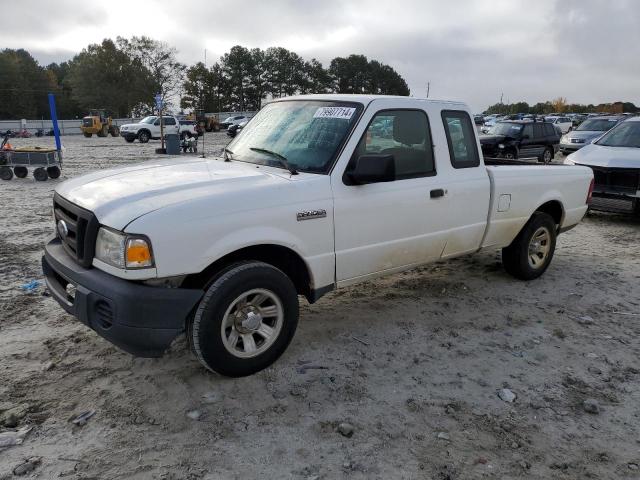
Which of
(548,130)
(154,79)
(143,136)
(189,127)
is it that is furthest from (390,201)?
(154,79)

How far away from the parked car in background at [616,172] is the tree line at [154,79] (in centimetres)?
6487

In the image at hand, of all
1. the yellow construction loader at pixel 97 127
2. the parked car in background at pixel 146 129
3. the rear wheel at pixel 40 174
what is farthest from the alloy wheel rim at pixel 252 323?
the yellow construction loader at pixel 97 127

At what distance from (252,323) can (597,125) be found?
20865 mm

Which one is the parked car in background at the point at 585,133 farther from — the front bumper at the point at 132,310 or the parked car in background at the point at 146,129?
the parked car in background at the point at 146,129

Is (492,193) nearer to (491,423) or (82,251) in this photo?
(491,423)

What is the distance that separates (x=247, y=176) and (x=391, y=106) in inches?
54.4

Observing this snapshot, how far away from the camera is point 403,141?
13.9 ft

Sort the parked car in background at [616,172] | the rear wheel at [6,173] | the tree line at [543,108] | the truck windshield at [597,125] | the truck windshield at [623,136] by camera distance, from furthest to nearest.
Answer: the tree line at [543,108] < the truck windshield at [597,125] < the rear wheel at [6,173] < the truck windshield at [623,136] < the parked car in background at [616,172]

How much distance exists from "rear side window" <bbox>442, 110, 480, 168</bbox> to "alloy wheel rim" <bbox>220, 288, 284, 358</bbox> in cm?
218

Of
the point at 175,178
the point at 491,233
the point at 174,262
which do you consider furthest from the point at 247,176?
the point at 491,233

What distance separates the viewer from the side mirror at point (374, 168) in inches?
137

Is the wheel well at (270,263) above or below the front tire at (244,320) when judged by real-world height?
above

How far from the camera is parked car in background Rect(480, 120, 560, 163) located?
17.4 m

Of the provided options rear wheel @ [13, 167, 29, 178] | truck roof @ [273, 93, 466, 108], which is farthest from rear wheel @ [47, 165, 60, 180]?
truck roof @ [273, 93, 466, 108]
